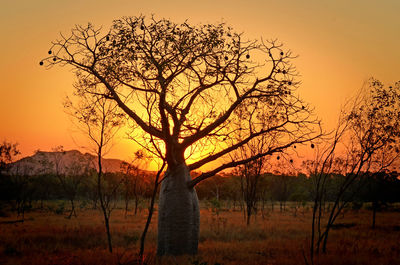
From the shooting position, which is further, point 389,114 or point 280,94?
point 389,114

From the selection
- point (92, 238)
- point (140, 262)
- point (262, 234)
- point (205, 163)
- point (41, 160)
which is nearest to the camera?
point (140, 262)

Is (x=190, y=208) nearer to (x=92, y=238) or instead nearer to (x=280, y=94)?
(x=280, y=94)

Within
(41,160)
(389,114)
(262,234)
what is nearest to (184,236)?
(262,234)

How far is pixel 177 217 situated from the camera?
10.1 m

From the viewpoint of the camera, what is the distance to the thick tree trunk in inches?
395

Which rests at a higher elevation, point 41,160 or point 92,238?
point 41,160

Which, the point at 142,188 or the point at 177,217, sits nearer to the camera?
the point at 177,217

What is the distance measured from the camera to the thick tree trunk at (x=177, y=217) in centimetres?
1002

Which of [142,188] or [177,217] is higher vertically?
[142,188]

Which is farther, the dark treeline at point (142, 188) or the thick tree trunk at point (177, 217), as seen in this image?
the dark treeline at point (142, 188)

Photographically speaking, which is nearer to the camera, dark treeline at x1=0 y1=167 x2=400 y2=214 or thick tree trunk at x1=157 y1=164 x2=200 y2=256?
thick tree trunk at x1=157 y1=164 x2=200 y2=256

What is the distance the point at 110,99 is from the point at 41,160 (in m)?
28.4

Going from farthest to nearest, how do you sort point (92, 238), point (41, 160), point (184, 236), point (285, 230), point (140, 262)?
1. point (41, 160)
2. point (285, 230)
3. point (92, 238)
4. point (184, 236)
5. point (140, 262)

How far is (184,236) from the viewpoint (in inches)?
397
